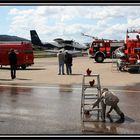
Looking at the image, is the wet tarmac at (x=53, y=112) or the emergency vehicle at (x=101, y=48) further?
the emergency vehicle at (x=101, y=48)

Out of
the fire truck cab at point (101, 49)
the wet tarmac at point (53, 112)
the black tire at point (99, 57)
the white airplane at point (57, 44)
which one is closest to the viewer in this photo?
the wet tarmac at point (53, 112)

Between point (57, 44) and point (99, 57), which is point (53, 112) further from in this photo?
point (57, 44)

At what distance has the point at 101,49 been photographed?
132ft

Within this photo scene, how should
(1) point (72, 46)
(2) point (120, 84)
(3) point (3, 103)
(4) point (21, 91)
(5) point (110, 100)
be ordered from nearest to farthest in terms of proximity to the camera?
(5) point (110, 100), (3) point (3, 103), (4) point (21, 91), (2) point (120, 84), (1) point (72, 46)

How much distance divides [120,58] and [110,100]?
16.1 meters

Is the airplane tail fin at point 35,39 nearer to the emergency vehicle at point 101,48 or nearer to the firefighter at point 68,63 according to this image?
the emergency vehicle at point 101,48

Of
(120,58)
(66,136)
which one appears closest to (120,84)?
(120,58)

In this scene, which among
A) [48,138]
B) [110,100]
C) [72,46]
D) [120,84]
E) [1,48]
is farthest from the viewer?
[72,46]

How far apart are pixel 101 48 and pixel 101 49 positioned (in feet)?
0.39

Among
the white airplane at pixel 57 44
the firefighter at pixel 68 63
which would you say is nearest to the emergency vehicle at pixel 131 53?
the firefighter at pixel 68 63

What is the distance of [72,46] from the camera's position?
259 feet

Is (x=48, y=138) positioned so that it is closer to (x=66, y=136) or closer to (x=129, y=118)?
(x=66, y=136)

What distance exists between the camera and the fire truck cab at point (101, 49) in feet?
130

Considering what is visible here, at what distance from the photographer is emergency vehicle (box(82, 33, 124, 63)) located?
39594mm
